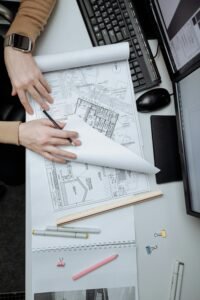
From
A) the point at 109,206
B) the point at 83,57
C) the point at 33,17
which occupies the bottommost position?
the point at 109,206

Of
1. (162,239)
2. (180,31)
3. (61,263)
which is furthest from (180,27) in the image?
(61,263)

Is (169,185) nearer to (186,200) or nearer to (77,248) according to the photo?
(186,200)

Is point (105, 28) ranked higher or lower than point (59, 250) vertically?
higher

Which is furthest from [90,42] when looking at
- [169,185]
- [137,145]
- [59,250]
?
[59,250]

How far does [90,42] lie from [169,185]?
42cm

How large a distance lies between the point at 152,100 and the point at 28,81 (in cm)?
31

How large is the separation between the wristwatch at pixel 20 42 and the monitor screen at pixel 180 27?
1.07 ft

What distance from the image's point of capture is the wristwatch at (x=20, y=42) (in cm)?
80

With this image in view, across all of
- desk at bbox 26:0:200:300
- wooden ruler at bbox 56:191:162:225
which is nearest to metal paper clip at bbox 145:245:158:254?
desk at bbox 26:0:200:300

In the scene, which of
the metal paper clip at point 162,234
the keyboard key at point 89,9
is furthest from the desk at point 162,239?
the keyboard key at point 89,9

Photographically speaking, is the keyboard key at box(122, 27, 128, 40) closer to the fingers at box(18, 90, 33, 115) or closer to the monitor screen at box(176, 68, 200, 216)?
the monitor screen at box(176, 68, 200, 216)

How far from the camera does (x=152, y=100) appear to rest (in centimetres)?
82

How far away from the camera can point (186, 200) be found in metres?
0.77

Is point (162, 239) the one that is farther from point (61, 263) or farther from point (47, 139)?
point (47, 139)
